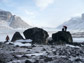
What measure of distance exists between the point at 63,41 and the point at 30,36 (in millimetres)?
5878

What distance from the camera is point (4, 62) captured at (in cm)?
1216

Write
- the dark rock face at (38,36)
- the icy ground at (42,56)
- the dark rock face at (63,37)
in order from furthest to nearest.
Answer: the dark rock face at (38,36), the dark rock face at (63,37), the icy ground at (42,56)

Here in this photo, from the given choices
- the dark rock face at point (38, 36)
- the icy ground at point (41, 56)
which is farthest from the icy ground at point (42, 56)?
the dark rock face at point (38, 36)

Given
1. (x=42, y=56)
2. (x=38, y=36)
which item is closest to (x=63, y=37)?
(x=38, y=36)

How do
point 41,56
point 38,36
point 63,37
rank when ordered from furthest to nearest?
point 38,36 < point 63,37 < point 41,56

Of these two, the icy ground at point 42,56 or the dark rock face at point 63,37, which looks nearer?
the icy ground at point 42,56

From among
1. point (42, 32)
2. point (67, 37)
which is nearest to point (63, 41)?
point (67, 37)

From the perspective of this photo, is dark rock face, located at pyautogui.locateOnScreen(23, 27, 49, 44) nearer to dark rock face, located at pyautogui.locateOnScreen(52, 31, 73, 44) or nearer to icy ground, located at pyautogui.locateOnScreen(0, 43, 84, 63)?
dark rock face, located at pyautogui.locateOnScreen(52, 31, 73, 44)

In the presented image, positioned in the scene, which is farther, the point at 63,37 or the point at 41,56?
the point at 63,37

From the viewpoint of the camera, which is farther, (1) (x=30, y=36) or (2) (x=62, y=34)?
(1) (x=30, y=36)

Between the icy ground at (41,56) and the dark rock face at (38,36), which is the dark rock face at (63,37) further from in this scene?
the icy ground at (41,56)

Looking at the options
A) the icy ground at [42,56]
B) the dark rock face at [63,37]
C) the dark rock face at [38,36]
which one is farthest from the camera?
the dark rock face at [38,36]

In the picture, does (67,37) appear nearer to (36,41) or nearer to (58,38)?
(58,38)

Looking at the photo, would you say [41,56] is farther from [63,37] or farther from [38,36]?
[38,36]
